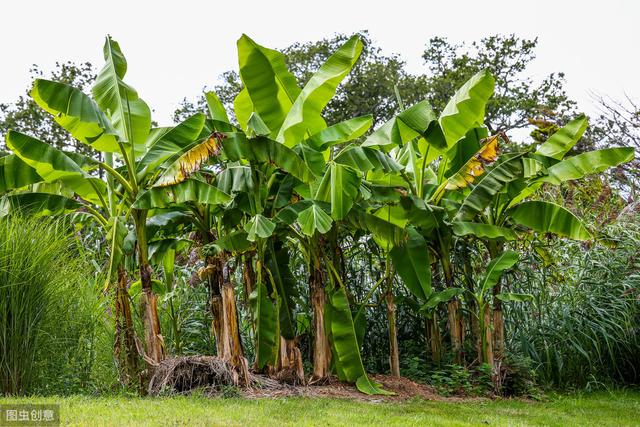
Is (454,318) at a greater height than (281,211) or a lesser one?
lesser

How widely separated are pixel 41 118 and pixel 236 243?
2031 centimetres

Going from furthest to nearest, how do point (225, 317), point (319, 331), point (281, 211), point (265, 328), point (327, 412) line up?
1. point (319, 331)
2. point (265, 328)
3. point (225, 317)
4. point (281, 211)
5. point (327, 412)

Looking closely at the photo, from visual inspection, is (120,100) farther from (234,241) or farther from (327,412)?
(327,412)

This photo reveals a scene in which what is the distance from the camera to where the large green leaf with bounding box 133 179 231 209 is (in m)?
6.73

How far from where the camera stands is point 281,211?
7250 mm

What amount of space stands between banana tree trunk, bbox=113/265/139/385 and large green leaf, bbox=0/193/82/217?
1.07m

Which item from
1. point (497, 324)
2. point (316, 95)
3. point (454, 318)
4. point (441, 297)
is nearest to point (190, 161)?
point (316, 95)

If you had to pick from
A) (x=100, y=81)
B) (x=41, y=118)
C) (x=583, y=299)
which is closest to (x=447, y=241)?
(x=583, y=299)

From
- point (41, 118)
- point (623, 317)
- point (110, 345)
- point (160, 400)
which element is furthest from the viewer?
point (41, 118)

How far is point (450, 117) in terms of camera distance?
24.5ft

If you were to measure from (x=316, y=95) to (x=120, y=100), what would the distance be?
85.2 inches

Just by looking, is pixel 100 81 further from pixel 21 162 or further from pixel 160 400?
pixel 160 400

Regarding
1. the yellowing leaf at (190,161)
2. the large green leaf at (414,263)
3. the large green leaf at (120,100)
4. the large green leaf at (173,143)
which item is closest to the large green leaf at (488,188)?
the large green leaf at (414,263)

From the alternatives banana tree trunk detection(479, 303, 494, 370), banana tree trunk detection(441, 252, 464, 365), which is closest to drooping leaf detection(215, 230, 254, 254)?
banana tree trunk detection(441, 252, 464, 365)
